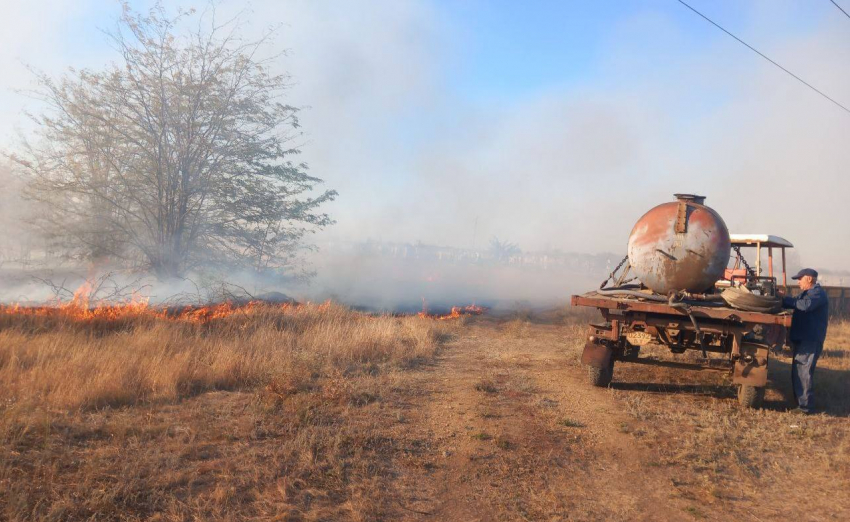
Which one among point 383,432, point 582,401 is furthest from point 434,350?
point 383,432

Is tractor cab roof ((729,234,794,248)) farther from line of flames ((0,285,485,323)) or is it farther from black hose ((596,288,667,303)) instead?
line of flames ((0,285,485,323))

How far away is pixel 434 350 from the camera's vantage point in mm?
10000

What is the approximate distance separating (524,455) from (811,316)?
188 inches

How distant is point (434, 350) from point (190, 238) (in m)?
8.68

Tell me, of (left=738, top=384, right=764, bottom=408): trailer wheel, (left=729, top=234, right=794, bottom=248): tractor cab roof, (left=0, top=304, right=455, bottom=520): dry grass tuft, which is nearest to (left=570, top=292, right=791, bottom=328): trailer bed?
(left=738, top=384, right=764, bottom=408): trailer wheel

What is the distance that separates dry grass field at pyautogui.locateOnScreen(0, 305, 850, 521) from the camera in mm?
3818

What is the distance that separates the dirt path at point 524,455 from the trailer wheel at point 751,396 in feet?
5.52

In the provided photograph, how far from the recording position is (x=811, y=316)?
684 cm

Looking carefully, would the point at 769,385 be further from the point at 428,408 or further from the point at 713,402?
the point at 428,408

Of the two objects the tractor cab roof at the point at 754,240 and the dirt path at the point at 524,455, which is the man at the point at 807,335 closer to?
the dirt path at the point at 524,455

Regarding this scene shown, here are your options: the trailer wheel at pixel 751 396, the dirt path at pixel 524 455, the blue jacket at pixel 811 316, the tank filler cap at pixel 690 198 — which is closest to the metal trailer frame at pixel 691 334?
the trailer wheel at pixel 751 396

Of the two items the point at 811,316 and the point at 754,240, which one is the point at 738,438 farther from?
the point at 754,240

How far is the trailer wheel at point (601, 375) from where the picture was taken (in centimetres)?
752

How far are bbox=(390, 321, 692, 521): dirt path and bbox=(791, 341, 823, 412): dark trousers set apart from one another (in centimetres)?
243
